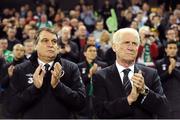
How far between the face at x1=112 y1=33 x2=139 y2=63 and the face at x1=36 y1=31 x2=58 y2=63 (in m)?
0.57

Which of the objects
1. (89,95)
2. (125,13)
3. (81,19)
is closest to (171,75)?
(89,95)

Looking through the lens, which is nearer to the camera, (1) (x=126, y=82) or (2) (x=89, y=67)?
(1) (x=126, y=82)

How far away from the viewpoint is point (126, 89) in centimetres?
329

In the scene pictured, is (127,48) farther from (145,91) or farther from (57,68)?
(57,68)

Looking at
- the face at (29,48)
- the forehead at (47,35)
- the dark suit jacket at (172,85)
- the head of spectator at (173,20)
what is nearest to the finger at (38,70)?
the forehead at (47,35)

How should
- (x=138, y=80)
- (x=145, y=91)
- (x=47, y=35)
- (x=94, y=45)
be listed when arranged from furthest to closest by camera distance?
(x=94, y=45), (x=47, y=35), (x=145, y=91), (x=138, y=80)

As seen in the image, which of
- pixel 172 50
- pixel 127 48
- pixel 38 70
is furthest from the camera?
pixel 172 50

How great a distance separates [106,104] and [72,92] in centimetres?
34

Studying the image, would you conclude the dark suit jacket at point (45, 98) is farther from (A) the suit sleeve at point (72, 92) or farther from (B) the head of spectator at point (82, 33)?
(B) the head of spectator at point (82, 33)

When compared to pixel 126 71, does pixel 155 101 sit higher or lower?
lower

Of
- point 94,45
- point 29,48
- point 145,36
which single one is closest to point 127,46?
point 94,45

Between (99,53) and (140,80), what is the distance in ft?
16.5

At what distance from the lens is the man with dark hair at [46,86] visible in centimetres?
337

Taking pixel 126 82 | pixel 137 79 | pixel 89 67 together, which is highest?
pixel 137 79
